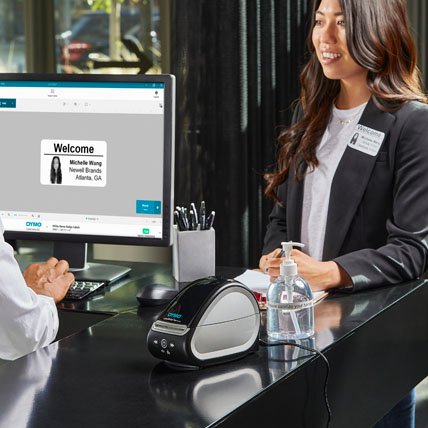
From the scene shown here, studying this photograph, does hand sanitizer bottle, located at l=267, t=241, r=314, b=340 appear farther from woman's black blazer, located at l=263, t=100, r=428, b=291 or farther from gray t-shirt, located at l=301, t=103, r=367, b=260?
gray t-shirt, located at l=301, t=103, r=367, b=260

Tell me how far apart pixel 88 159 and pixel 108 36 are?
151 inches

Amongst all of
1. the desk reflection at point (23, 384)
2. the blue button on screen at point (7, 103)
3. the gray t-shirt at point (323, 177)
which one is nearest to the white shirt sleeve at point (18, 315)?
the desk reflection at point (23, 384)

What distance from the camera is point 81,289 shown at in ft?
7.12

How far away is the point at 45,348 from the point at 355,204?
3.14 feet

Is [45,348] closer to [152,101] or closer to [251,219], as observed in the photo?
[152,101]

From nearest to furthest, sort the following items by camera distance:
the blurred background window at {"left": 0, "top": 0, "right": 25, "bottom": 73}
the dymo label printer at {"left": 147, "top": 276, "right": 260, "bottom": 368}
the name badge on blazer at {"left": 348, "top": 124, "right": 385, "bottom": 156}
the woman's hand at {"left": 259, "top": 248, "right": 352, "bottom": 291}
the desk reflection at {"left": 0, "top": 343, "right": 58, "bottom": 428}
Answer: the desk reflection at {"left": 0, "top": 343, "right": 58, "bottom": 428} → the dymo label printer at {"left": 147, "top": 276, "right": 260, "bottom": 368} → the woman's hand at {"left": 259, "top": 248, "right": 352, "bottom": 291} → the name badge on blazer at {"left": 348, "top": 124, "right": 385, "bottom": 156} → the blurred background window at {"left": 0, "top": 0, "right": 25, "bottom": 73}

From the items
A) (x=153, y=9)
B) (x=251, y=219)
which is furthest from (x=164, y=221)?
(x=153, y=9)

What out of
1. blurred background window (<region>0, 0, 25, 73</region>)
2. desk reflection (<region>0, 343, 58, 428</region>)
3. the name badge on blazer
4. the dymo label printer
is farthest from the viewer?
blurred background window (<region>0, 0, 25, 73</region>)

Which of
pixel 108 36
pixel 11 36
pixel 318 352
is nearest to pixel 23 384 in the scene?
pixel 318 352

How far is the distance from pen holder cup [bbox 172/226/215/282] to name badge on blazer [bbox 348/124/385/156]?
1.47ft

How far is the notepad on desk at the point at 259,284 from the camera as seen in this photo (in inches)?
76.5

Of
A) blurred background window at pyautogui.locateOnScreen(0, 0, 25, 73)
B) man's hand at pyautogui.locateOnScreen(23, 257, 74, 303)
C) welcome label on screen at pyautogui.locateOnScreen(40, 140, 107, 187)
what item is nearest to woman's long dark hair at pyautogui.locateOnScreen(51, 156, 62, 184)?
welcome label on screen at pyautogui.locateOnScreen(40, 140, 107, 187)

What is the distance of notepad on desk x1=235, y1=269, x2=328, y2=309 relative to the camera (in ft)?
6.37

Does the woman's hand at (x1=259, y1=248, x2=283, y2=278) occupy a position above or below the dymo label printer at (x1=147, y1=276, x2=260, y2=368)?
below
